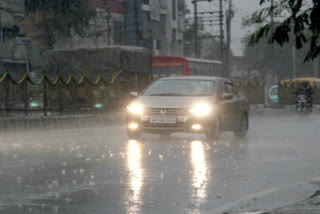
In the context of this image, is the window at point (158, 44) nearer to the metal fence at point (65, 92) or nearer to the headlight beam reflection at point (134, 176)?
the metal fence at point (65, 92)

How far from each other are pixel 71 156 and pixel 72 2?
42115 mm

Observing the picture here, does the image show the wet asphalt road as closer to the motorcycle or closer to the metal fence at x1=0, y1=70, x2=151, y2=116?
the metal fence at x1=0, y1=70, x2=151, y2=116

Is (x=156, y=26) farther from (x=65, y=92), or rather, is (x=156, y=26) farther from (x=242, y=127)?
(x=242, y=127)

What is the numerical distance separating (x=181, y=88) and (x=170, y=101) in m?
1.31

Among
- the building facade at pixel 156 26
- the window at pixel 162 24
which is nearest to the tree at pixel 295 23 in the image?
the building facade at pixel 156 26

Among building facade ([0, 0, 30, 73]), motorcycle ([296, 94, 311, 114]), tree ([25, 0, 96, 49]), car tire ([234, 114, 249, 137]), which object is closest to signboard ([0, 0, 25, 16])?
building facade ([0, 0, 30, 73])

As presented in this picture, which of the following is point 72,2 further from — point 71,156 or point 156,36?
point 71,156

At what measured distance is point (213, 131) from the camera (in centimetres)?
1802

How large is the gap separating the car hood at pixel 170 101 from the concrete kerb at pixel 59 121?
540 centimetres

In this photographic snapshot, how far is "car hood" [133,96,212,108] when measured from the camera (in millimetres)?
17453

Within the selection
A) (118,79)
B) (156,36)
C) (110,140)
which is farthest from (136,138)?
(156,36)

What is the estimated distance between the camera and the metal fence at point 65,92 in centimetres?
2317

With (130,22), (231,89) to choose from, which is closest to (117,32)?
(130,22)

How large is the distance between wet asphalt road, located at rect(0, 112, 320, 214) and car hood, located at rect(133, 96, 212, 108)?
81 centimetres
